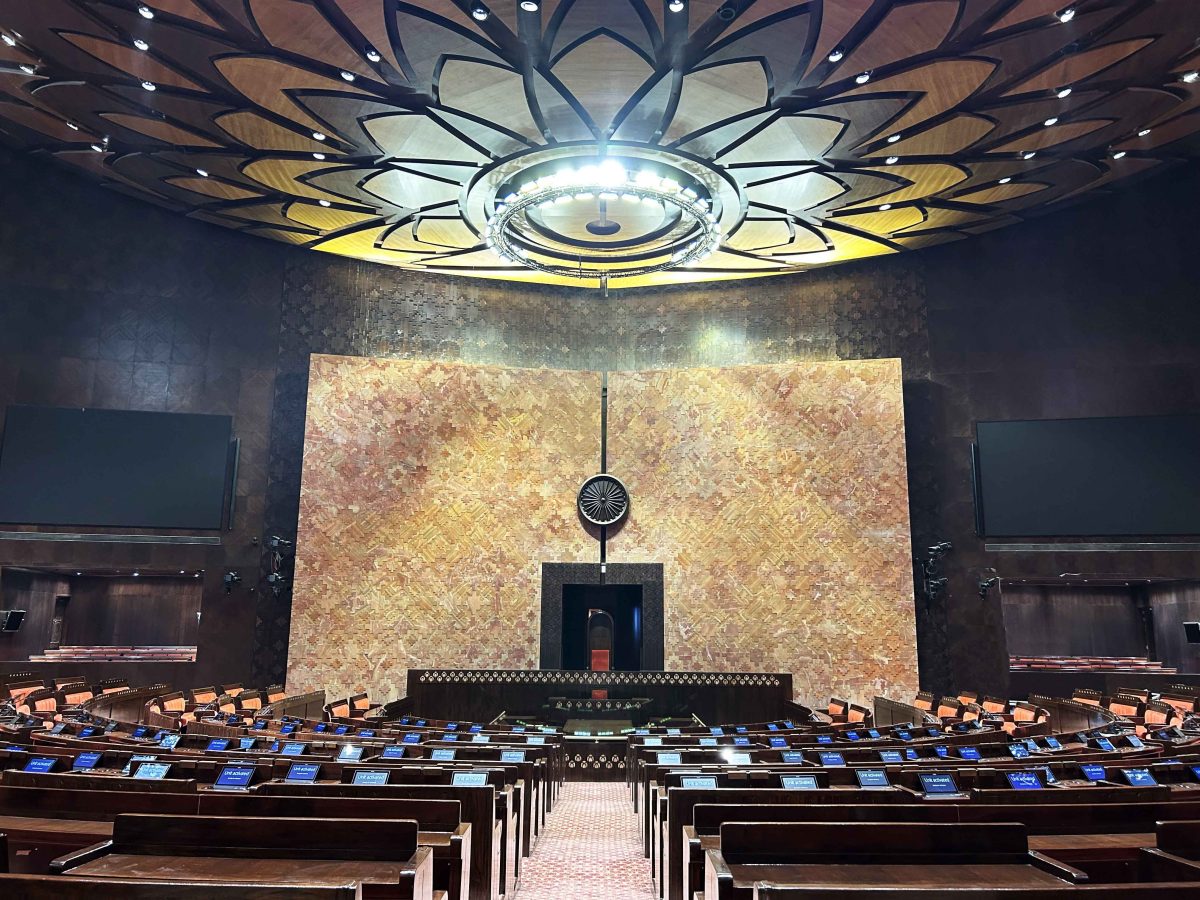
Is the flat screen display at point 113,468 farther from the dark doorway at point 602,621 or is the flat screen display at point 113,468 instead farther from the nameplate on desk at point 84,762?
the nameplate on desk at point 84,762

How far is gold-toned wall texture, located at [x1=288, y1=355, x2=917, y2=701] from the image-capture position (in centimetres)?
1605

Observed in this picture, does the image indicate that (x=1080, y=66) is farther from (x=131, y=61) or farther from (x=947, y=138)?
(x=131, y=61)

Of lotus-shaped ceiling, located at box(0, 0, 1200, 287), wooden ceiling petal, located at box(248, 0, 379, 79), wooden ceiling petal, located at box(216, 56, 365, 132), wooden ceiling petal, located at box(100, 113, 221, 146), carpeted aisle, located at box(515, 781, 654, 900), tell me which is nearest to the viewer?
carpeted aisle, located at box(515, 781, 654, 900)

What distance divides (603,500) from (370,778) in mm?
13238

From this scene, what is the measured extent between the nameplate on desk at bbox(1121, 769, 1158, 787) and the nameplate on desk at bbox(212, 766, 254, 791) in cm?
515

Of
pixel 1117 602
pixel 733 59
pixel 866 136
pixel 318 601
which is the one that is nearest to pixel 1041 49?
pixel 866 136

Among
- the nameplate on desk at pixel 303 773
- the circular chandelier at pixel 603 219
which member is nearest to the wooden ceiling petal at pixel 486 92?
the circular chandelier at pixel 603 219

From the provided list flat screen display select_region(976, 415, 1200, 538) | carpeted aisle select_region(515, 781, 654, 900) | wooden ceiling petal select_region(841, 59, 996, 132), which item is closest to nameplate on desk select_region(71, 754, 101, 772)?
carpeted aisle select_region(515, 781, 654, 900)

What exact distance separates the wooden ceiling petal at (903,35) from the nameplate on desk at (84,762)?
38.1 feet

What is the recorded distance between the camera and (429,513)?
16.9 m

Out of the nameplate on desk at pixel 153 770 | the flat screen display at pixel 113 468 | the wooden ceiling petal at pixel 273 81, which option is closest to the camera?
the nameplate on desk at pixel 153 770

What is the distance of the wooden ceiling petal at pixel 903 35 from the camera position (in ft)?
33.1

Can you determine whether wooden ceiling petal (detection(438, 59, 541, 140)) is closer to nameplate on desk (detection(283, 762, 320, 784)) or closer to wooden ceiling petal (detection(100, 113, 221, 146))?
wooden ceiling petal (detection(100, 113, 221, 146))

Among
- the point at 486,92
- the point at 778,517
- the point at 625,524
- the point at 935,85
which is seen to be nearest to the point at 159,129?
the point at 486,92
